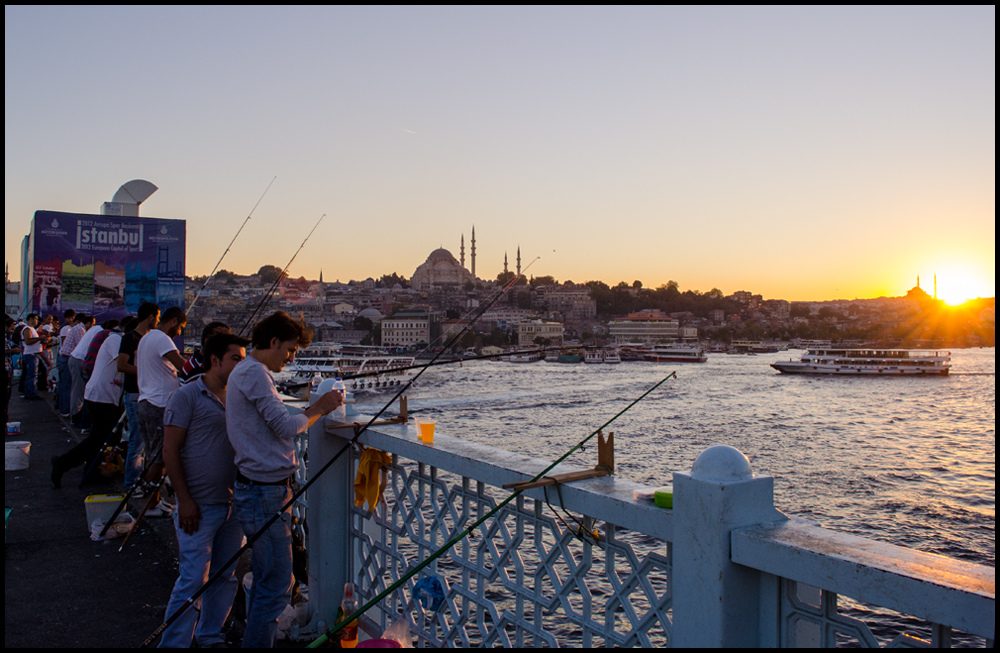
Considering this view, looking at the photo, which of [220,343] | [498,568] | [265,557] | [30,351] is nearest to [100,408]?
[220,343]

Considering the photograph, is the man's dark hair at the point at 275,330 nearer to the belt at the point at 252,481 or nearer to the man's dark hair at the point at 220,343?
the man's dark hair at the point at 220,343

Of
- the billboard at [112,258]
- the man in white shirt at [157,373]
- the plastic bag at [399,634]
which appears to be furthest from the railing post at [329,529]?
the billboard at [112,258]

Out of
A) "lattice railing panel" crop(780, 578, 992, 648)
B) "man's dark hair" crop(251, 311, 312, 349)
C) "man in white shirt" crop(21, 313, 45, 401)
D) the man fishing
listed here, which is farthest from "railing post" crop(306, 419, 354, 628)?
"man in white shirt" crop(21, 313, 45, 401)

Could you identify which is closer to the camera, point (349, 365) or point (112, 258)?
point (112, 258)

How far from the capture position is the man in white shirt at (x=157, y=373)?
4.97m

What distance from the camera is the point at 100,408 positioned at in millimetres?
6172

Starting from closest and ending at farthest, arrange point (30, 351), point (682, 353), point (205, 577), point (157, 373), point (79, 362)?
1. point (205, 577)
2. point (157, 373)
3. point (79, 362)
4. point (30, 351)
5. point (682, 353)

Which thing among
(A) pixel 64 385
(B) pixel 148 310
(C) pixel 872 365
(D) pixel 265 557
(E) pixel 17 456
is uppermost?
(B) pixel 148 310

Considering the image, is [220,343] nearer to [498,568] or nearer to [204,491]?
[204,491]

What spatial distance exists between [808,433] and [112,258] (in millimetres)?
27698

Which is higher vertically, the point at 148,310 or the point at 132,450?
the point at 148,310

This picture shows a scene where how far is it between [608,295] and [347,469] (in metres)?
107

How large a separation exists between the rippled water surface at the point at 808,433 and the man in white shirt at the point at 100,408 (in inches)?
168

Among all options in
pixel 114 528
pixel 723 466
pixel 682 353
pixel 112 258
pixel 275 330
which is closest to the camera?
pixel 723 466
